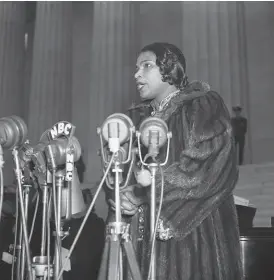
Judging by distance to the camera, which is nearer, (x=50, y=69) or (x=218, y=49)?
(x=218, y=49)

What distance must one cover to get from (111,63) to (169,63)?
24.9ft

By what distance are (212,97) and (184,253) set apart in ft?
2.61

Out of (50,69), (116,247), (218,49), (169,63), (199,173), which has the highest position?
(50,69)

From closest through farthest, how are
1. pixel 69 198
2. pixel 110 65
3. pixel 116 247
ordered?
pixel 116 247, pixel 69 198, pixel 110 65

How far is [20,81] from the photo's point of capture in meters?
12.0

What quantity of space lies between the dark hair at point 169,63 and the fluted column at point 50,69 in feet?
25.9

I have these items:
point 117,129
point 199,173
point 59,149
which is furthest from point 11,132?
point 199,173

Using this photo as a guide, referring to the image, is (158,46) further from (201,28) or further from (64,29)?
(64,29)

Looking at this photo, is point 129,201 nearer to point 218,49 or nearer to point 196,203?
point 196,203

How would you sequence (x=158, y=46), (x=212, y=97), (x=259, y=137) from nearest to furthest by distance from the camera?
A: (x=212, y=97) → (x=158, y=46) → (x=259, y=137)

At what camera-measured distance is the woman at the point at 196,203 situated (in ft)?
6.51

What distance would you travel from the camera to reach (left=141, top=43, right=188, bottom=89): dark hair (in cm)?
242

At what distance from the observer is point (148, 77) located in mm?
2408

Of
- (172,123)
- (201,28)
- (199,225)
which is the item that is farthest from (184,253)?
(201,28)
